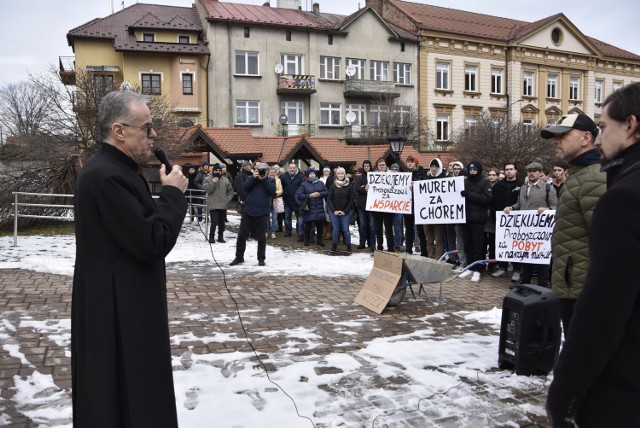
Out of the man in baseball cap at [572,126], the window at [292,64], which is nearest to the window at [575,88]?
the window at [292,64]

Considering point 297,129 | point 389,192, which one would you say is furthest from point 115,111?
point 297,129

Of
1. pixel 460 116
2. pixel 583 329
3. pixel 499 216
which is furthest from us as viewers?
pixel 460 116

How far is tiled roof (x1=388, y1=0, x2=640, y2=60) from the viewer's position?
47812mm

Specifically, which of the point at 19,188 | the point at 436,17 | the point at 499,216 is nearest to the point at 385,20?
the point at 436,17

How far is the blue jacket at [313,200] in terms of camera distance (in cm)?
1449

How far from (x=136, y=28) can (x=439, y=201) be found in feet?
112

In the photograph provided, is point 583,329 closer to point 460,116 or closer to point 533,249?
point 533,249

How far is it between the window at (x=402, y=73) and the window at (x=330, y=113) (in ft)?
18.3

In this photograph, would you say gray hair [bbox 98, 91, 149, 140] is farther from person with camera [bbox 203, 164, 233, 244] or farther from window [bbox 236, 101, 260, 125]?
window [bbox 236, 101, 260, 125]

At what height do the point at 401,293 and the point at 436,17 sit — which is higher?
the point at 436,17

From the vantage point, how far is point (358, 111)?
46.5m

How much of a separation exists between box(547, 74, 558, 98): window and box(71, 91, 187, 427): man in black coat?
55.2 metres

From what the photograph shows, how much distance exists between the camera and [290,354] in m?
5.78

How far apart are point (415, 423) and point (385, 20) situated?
49156 millimetres
